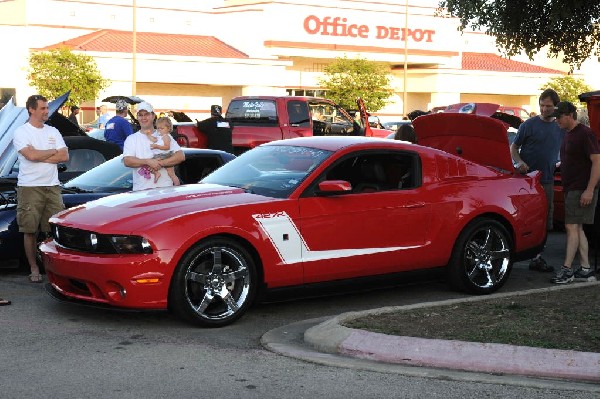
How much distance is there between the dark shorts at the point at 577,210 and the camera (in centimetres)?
1010

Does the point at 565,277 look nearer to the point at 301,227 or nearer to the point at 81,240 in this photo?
the point at 301,227

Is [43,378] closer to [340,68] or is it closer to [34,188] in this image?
[34,188]

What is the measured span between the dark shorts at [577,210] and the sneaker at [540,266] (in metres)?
0.94

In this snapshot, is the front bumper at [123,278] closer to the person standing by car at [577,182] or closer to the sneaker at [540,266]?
the person standing by car at [577,182]

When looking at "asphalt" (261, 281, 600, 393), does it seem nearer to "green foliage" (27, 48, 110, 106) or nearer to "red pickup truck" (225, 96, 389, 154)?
"red pickup truck" (225, 96, 389, 154)

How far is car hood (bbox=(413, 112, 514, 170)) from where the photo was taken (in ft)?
33.5

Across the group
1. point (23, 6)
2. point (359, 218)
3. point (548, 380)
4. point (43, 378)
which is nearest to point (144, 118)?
point (359, 218)

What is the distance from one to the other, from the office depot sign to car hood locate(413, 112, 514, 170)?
5863 centimetres

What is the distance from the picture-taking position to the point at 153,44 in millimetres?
64562

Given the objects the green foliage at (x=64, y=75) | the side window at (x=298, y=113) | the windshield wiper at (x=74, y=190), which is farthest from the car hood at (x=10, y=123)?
the green foliage at (x=64, y=75)

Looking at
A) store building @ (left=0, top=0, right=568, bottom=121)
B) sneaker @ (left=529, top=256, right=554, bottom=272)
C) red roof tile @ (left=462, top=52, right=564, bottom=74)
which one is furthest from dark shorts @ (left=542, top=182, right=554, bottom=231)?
red roof tile @ (left=462, top=52, right=564, bottom=74)

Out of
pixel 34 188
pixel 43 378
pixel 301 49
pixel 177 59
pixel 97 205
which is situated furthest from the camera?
pixel 301 49

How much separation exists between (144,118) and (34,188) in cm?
126

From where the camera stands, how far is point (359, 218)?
28.3ft
